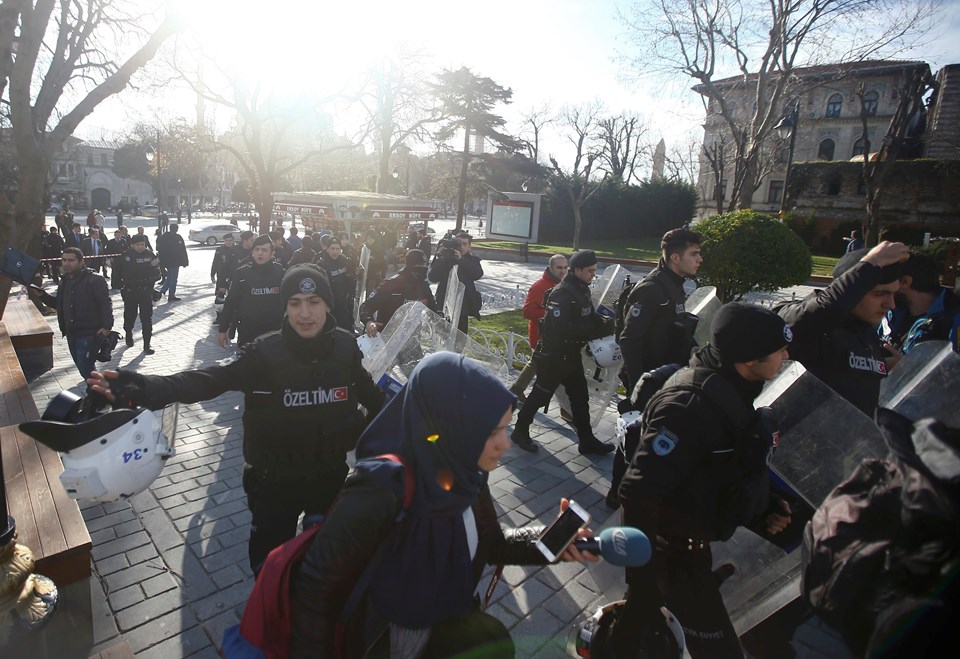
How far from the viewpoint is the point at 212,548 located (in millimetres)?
3936

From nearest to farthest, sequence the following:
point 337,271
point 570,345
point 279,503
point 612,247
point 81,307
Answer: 1. point 279,503
2. point 570,345
3. point 81,307
4. point 337,271
5. point 612,247

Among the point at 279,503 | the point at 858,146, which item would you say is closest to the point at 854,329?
the point at 279,503

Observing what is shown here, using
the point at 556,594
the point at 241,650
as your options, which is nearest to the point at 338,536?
the point at 241,650

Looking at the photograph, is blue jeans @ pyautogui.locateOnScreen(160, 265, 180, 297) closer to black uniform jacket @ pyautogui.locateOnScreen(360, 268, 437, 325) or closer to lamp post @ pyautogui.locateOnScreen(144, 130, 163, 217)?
black uniform jacket @ pyautogui.locateOnScreen(360, 268, 437, 325)

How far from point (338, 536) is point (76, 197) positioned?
79.1 meters

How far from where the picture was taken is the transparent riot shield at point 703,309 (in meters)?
5.15

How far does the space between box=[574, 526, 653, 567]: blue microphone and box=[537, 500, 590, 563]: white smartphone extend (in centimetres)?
9

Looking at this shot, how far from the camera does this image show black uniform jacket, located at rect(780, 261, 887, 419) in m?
3.41

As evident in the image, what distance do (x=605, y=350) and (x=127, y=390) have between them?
4330mm

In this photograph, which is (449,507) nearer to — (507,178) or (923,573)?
(923,573)

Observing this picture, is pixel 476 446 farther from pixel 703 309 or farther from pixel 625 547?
pixel 703 309

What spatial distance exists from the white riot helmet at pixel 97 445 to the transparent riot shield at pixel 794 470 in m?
2.58

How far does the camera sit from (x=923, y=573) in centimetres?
121

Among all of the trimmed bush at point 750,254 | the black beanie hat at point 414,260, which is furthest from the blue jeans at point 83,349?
the trimmed bush at point 750,254
